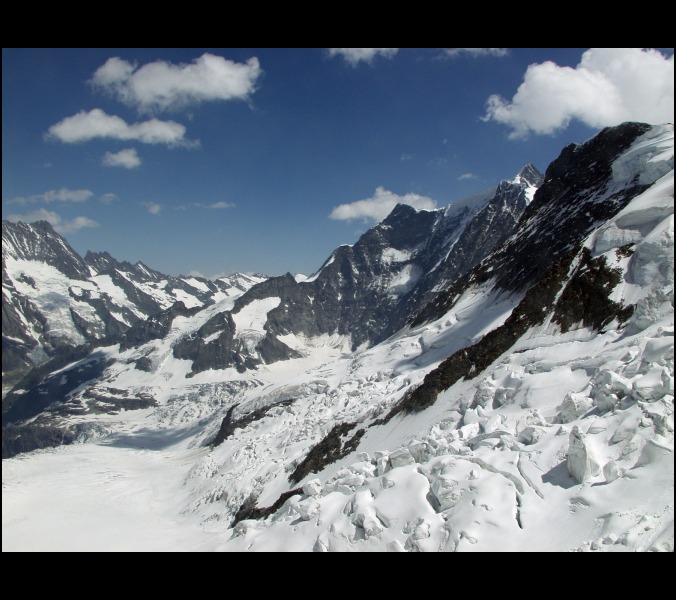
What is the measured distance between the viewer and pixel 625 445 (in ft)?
42.4

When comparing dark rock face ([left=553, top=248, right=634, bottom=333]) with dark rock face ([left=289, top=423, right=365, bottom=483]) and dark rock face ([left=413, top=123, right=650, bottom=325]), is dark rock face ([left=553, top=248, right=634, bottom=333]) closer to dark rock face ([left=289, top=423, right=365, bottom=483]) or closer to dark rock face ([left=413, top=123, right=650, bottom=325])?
dark rock face ([left=289, top=423, right=365, bottom=483])

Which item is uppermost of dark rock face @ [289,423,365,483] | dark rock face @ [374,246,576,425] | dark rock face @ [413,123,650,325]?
dark rock face @ [413,123,650,325]

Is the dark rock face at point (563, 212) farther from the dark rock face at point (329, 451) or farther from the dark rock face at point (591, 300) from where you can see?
the dark rock face at point (329, 451)

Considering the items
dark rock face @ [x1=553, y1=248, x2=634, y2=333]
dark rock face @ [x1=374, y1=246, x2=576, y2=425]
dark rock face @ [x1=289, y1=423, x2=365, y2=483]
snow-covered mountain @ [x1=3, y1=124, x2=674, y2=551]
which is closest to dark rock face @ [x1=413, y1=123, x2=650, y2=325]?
snow-covered mountain @ [x1=3, y1=124, x2=674, y2=551]

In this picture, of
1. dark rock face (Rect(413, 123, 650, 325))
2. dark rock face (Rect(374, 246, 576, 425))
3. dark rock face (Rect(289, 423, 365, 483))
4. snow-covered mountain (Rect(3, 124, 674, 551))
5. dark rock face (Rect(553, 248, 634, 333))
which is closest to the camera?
snow-covered mountain (Rect(3, 124, 674, 551))

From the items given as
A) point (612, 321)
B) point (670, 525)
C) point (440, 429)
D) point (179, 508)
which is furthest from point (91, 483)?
point (670, 525)

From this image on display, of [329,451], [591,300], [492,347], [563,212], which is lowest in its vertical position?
[329,451]

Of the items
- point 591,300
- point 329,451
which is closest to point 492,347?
point 591,300

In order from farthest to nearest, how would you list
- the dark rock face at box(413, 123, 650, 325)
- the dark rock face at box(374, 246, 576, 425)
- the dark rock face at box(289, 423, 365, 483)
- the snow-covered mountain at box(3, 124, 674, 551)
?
the dark rock face at box(413, 123, 650, 325) < the dark rock face at box(289, 423, 365, 483) < the dark rock face at box(374, 246, 576, 425) < the snow-covered mountain at box(3, 124, 674, 551)

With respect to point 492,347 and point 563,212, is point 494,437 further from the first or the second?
point 563,212

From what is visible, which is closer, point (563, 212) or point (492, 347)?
point (492, 347)

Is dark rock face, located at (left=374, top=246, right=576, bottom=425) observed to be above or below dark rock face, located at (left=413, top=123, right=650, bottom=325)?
below

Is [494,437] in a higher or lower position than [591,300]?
lower

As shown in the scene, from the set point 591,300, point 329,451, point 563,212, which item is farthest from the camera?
point 563,212
